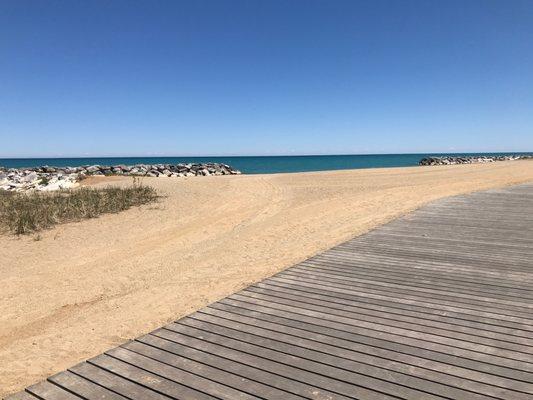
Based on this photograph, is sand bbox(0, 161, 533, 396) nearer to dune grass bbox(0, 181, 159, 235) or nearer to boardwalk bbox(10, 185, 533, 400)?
dune grass bbox(0, 181, 159, 235)

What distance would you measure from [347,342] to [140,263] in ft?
23.7

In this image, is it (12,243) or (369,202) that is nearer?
(12,243)

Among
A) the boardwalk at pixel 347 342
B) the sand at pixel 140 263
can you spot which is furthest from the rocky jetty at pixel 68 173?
the boardwalk at pixel 347 342

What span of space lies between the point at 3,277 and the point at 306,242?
289 inches

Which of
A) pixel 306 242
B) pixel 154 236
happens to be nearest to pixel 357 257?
pixel 306 242

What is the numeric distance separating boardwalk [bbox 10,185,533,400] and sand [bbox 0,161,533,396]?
77.2 inches

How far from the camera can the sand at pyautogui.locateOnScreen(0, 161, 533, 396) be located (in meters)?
6.16

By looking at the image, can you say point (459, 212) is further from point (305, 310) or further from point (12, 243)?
point (12, 243)

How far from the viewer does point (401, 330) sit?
4.32 meters

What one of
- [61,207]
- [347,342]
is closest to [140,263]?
[347,342]

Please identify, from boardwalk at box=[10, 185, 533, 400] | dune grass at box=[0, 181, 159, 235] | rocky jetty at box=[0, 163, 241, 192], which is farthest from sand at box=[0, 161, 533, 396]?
rocky jetty at box=[0, 163, 241, 192]

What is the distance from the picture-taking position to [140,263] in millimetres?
10148

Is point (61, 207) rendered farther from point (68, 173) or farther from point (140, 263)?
point (68, 173)

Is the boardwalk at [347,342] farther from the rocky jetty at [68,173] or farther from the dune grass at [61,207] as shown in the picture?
the rocky jetty at [68,173]
